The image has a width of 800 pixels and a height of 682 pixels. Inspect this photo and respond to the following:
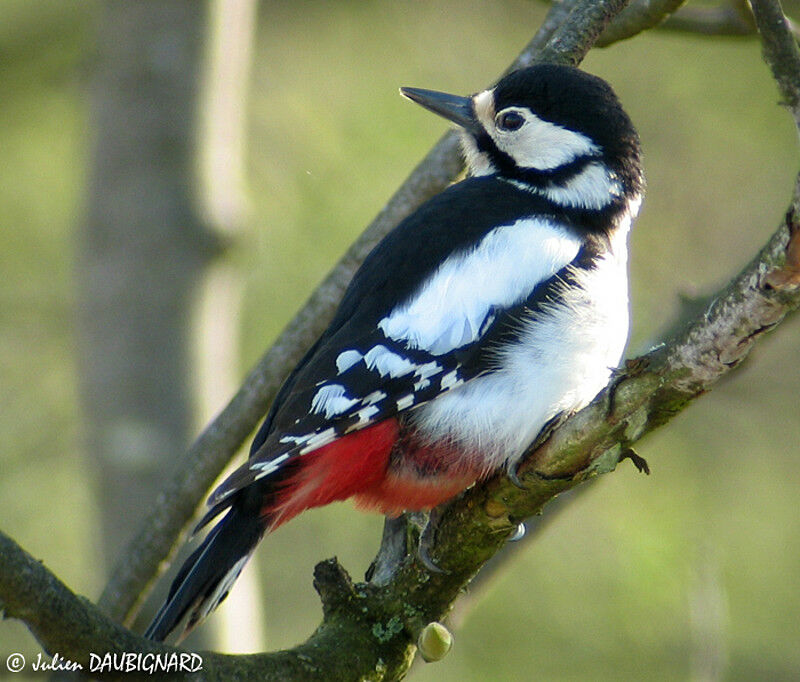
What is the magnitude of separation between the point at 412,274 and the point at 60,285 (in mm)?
3746

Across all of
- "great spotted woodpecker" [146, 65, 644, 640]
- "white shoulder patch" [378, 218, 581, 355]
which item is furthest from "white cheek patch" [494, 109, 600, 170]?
"white shoulder patch" [378, 218, 581, 355]

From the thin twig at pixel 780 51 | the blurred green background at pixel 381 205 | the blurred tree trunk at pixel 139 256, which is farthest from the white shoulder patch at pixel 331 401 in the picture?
the blurred green background at pixel 381 205

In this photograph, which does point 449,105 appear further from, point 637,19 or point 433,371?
point 433,371

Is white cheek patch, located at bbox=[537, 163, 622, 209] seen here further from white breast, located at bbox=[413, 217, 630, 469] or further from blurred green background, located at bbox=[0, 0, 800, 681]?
blurred green background, located at bbox=[0, 0, 800, 681]

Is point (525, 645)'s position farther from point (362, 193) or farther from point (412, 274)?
point (412, 274)

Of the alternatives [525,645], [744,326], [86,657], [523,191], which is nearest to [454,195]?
[523,191]

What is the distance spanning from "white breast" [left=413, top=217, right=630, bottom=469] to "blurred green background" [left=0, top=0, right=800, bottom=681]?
2382mm

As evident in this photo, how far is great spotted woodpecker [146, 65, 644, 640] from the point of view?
2688 mm

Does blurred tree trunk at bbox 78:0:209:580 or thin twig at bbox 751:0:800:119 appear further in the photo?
blurred tree trunk at bbox 78:0:209:580

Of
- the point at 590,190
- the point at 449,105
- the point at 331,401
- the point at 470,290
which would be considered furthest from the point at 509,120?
the point at 331,401

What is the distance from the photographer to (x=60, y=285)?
6.15 metres

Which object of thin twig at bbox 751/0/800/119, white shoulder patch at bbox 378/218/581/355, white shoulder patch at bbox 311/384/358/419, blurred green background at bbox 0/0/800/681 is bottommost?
blurred green background at bbox 0/0/800/681

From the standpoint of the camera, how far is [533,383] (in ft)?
9.06

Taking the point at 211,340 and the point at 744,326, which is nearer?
the point at 744,326
